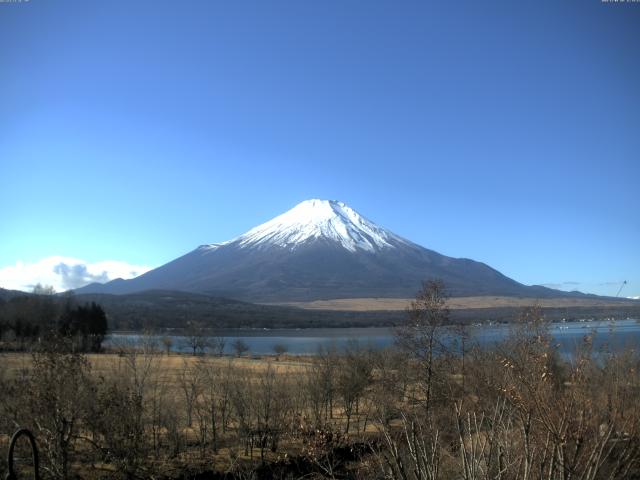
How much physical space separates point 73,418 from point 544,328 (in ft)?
49.3

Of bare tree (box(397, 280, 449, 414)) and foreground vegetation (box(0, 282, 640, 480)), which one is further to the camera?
bare tree (box(397, 280, 449, 414))

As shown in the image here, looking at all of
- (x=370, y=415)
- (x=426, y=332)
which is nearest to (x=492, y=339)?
(x=426, y=332)

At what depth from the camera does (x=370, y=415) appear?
1059 inches

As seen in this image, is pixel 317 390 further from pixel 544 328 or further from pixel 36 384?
pixel 36 384

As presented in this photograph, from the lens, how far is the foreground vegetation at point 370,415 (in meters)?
5.78

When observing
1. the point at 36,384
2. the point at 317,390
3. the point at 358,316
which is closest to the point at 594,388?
the point at 36,384

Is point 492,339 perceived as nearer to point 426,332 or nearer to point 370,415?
point 426,332

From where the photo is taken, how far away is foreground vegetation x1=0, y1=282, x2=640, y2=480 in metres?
5.78

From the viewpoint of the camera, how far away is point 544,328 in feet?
63.1

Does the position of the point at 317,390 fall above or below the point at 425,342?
below

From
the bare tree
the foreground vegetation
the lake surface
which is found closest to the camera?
the foreground vegetation

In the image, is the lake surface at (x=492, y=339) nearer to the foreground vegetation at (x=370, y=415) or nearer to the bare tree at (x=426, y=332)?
the foreground vegetation at (x=370, y=415)

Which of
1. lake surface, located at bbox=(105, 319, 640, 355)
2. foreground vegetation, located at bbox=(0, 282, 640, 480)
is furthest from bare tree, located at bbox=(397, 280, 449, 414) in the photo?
lake surface, located at bbox=(105, 319, 640, 355)

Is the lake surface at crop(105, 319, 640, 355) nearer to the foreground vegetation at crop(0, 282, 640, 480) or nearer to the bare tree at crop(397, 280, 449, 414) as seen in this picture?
the foreground vegetation at crop(0, 282, 640, 480)
